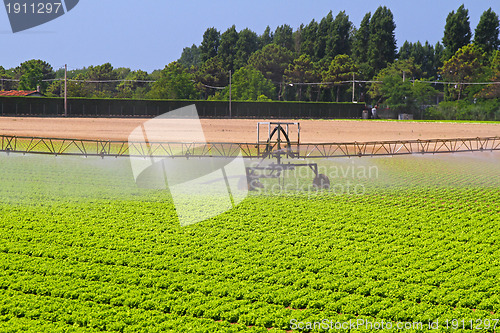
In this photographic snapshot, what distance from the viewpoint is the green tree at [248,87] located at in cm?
11212

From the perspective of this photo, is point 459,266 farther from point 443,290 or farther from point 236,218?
point 236,218

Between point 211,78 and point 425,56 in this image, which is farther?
point 425,56

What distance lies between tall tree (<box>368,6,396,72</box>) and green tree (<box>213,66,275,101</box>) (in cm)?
2738

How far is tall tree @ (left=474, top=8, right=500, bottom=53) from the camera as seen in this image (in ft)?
387

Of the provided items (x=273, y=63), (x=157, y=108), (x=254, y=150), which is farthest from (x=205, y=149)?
(x=273, y=63)

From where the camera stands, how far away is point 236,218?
18672mm

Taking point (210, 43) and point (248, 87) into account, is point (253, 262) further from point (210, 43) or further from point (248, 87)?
point (210, 43)

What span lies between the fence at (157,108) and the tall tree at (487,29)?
1524 inches

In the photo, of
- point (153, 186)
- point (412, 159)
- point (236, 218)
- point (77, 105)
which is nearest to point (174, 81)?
point (77, 105)

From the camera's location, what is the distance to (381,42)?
422 ft

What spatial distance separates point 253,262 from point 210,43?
5827 inches

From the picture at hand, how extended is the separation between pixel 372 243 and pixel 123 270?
7.08 metres

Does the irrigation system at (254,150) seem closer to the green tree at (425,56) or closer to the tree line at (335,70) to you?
the tree line at (335,70)

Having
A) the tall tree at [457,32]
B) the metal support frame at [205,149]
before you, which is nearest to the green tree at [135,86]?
the tall tree at [457,32]
